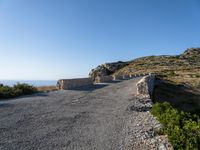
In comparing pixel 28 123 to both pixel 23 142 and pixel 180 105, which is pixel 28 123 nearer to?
pixel 23 142

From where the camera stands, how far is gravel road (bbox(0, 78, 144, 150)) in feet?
29.6

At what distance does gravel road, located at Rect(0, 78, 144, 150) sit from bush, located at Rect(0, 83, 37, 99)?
4860 mm

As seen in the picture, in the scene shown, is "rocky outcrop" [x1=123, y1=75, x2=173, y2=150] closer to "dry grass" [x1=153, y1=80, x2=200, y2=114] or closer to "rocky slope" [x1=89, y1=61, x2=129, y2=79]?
"dry grass" [x1=153, y1=80, x2=200, y2=114]

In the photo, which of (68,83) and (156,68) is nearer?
(68,83)

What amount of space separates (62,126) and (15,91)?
12410mm

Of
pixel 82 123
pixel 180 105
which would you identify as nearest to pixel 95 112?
pixel 82 123

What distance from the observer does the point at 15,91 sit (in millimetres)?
22797

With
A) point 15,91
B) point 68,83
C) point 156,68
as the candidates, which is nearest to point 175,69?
point 156,68

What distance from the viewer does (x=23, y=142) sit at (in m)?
9.09

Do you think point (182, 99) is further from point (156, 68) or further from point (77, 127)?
point (156, 68)

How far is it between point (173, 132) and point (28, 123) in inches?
225

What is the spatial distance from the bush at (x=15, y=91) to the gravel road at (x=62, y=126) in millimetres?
4860

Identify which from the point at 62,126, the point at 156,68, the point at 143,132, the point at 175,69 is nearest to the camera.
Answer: the point at 143,132

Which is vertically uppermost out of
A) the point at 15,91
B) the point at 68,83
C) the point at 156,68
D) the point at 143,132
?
the point at 156,68
